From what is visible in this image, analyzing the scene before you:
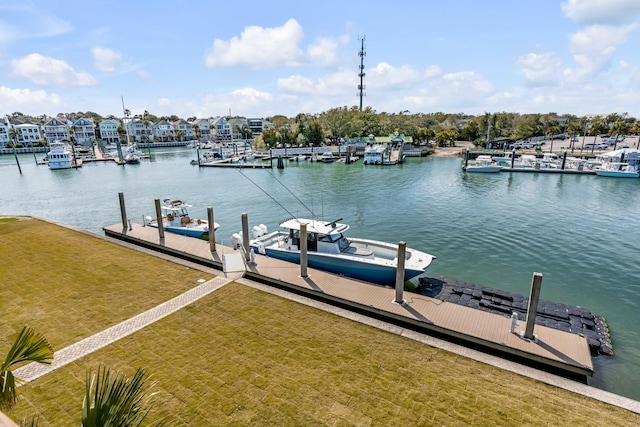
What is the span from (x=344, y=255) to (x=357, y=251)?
2.65 feet

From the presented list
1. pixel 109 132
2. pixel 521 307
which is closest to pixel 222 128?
pixel 109 132

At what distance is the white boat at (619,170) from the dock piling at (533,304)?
166 feet

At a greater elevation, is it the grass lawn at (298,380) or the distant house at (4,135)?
the distant house at (4,135)

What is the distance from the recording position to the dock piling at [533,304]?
8148mm

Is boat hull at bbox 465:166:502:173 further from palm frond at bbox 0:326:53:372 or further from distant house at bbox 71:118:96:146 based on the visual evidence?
distant house at bbox 71:118:96:146

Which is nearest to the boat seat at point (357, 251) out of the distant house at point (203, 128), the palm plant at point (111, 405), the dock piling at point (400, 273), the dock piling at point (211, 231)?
the dock piling at point (400, 273)

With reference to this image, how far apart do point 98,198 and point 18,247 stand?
25.4 meters

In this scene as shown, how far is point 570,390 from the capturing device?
281 inches

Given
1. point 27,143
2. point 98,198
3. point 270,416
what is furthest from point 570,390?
point 27,143

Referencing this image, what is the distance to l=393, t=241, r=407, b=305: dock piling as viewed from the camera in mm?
9718

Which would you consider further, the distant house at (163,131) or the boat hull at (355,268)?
the distant house at (163,131)

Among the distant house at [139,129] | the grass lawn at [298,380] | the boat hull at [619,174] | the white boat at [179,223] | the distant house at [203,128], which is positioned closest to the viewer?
the grass lawn at [298,380]

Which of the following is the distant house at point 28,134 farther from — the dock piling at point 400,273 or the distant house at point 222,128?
the dock piling at point 400,273

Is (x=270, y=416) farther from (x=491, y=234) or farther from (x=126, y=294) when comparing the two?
(x=491, y=234)
